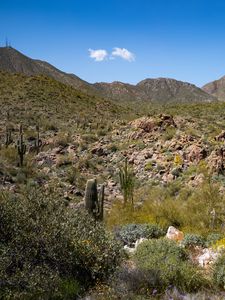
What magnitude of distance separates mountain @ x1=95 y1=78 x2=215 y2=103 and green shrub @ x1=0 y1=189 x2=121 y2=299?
12436 centimetres

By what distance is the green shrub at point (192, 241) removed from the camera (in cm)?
1173

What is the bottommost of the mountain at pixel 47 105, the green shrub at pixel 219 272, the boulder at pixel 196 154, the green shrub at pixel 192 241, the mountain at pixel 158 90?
the green shrub at pixel 192 241

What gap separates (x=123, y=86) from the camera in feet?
485

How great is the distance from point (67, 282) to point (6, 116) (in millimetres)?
31217

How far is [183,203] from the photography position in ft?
54.2

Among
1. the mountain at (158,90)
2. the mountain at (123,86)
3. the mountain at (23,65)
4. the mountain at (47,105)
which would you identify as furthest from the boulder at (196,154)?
the mountain at (158,90)

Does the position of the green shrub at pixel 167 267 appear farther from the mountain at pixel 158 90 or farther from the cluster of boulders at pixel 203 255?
the mountain at pixel 158 90

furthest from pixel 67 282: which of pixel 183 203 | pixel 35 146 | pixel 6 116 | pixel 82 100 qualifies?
pixel 82 100

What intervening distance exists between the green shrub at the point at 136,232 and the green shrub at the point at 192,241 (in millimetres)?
1502

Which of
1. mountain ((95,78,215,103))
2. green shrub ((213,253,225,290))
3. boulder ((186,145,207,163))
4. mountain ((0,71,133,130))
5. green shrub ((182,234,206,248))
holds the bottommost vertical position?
green shrub ((182,234,206,248))

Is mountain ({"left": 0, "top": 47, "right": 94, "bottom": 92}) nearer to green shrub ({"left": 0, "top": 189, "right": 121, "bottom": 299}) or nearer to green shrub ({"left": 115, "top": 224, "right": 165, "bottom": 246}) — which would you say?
green shrub ({"left": 115, "top": 224, "right": 165, "bottom": 246})

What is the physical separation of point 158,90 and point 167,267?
15466 centimetres

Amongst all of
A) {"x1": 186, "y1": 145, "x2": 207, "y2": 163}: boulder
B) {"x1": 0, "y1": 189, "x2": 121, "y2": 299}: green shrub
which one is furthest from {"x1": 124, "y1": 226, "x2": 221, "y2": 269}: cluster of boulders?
{"x1": 186, "y1": 145, "x2": 207, "y2": 163}: boulder

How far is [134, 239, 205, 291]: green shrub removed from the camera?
8.53 m
